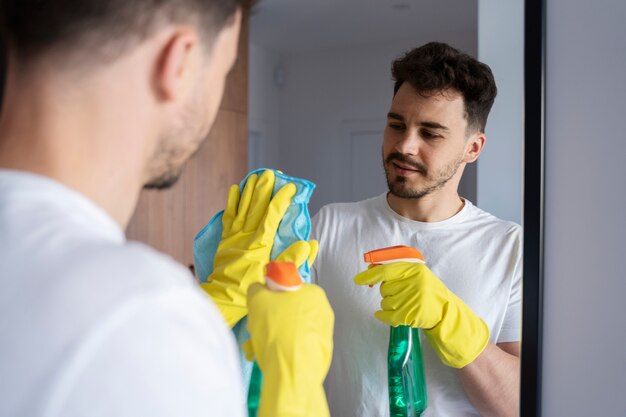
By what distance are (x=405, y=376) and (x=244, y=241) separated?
26cm

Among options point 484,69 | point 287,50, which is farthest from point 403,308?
point 287,50

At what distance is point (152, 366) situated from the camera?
0.32 metres

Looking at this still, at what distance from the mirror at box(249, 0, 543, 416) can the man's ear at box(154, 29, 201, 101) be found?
0.45 m

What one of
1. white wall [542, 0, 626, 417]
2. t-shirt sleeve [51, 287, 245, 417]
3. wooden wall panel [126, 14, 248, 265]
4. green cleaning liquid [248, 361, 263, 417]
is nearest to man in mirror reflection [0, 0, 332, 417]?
t-shirt sleeve [51, 287, 245, 417]

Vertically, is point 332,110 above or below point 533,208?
above

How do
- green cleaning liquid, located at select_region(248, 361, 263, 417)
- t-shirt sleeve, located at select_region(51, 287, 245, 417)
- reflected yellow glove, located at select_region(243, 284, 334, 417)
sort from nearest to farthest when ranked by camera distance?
t-shirt sleeve, located at select_region(51, 287, 245, 417) < reflected yellow glove, located at select_region(243, 284, 334, 417) < green cleaning liquid, located at select_region(248, 361, 263, 417)

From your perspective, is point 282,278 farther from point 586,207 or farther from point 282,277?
point 586,207

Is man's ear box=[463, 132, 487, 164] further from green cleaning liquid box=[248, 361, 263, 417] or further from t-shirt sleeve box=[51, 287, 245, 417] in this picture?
t-shirt sleeve box=[51, 287, 245, 417]

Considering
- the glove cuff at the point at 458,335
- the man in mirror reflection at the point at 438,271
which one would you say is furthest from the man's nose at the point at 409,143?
the glove cuff at the point at 458,335

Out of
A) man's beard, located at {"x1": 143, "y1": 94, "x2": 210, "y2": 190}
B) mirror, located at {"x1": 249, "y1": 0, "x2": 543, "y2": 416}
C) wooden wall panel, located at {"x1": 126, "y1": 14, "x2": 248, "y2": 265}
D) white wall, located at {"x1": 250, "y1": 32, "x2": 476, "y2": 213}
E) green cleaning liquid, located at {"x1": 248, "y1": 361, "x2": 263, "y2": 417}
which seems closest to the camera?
man's beard, located at {"x1": 143, "y1": 94, "x2": 210, "y2": 190}

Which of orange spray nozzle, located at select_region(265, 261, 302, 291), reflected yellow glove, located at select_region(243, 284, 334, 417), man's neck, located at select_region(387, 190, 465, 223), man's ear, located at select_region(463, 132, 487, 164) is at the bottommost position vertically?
reflected yellow glove, located at select_region(243, 284, 334, 417)

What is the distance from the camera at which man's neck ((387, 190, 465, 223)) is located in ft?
2.83

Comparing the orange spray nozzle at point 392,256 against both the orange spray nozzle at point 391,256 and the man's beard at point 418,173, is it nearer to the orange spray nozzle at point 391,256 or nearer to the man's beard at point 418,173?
the orange spray nozzle at point 391,256

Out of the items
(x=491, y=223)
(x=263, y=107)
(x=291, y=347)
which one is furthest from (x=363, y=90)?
(x=291, y=347)
